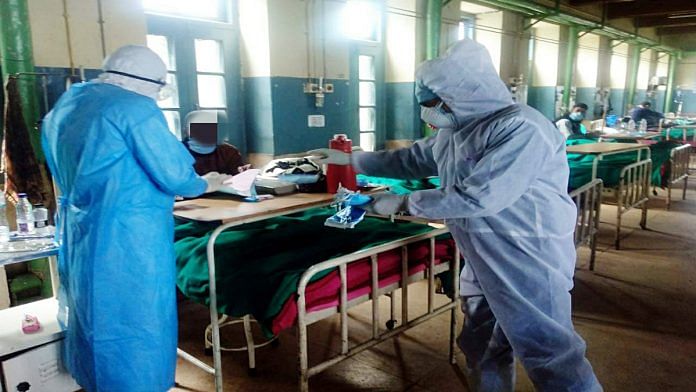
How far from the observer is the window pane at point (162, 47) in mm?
4039

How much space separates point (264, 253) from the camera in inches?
87.0

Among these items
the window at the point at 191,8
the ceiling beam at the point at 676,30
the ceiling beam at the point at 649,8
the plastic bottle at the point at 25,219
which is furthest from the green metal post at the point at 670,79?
the plastic bottle at the point at 25,219

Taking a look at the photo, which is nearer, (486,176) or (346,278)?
(486,176)

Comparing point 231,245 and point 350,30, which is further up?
point 350,30

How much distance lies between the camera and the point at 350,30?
5.59m

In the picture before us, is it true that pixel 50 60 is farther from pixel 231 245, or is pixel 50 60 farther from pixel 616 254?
pixel 616 254

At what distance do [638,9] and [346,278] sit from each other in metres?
9.58

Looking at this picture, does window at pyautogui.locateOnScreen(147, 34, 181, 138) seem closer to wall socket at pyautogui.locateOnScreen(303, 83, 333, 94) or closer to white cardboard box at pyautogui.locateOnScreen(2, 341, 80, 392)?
wall socket at pyautogui.locateOnScreen(303, 83, 333, 94)

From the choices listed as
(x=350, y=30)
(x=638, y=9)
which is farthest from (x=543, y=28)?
(x=350, y=30)

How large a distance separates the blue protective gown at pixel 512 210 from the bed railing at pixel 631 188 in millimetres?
2979

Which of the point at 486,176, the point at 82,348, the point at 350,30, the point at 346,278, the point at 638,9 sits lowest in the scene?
the point at 82,348

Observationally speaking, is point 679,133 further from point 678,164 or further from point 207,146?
point 207,146

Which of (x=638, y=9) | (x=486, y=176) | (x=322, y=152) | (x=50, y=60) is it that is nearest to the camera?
(x=486, y=176)

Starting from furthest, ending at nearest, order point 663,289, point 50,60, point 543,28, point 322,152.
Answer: point 543,28 → point 663,289 → point 50,60 → point 322,152
